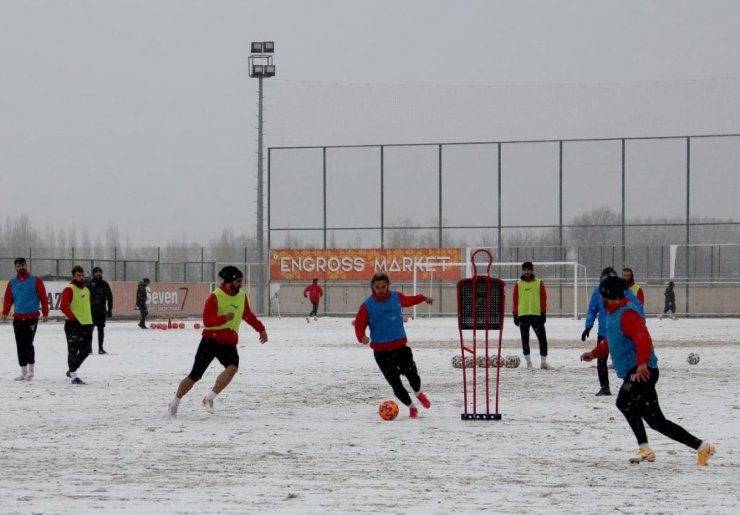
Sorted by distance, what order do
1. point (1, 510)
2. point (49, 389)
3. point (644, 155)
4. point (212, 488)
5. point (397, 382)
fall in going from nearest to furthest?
A: point (1, 510)
point (212, 488)
point (397, 382)
point (49, 389)
point (644, 155)

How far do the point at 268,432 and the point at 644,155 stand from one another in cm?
4688

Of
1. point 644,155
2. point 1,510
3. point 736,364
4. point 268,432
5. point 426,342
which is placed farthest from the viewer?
point 644,155

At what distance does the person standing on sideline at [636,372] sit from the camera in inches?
352

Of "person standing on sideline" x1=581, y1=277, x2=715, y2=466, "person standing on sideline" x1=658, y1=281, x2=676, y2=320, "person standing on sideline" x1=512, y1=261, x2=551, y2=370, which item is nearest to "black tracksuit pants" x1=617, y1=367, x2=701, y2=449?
"person standing on sideline" x1=581, y1=277, x2=715, y2=466

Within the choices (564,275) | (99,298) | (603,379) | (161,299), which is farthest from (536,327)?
(564,275)

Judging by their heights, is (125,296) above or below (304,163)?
below

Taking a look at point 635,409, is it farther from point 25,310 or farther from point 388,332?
point 25,310

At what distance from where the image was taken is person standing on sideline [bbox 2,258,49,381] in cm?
1669

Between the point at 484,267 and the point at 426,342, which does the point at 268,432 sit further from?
the point at 484,267

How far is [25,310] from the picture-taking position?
16.8 m

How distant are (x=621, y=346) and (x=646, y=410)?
527mm

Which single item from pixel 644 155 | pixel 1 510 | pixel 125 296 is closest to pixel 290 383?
pixel 1 510

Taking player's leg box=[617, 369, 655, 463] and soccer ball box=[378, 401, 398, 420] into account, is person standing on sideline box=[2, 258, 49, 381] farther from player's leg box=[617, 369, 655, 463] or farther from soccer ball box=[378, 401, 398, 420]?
player's leg box=[617, 369, 655, 463]

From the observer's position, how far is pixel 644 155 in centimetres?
5541
